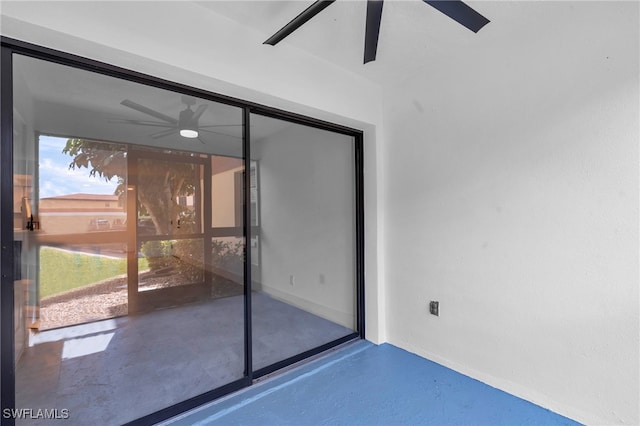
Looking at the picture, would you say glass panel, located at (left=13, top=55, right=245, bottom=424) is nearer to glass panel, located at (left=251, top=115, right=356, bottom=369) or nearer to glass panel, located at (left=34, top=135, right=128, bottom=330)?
glass panel, located at (left=34, top=135, right=128, bottom=330)

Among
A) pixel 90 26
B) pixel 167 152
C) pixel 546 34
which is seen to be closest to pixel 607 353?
pixel 546 34

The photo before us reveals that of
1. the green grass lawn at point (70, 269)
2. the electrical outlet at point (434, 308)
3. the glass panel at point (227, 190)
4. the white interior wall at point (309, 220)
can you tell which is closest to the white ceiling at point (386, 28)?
the white interior wall at point (309, 220)

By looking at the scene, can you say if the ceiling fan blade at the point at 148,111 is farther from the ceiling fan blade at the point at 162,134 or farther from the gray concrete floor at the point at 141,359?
the gray concrete floor at the point at 141,359

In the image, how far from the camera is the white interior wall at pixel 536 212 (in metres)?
1.77

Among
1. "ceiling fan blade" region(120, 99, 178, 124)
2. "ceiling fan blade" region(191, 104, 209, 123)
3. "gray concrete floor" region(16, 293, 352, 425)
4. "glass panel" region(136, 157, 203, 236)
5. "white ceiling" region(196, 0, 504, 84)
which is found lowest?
"gray concrete floor" region(16, 293, 352, 425)

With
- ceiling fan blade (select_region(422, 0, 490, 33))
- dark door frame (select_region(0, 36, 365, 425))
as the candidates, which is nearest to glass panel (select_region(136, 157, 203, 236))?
dark door frame (select_region(0, 36, 365, 425))

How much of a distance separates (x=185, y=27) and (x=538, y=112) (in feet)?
7.79

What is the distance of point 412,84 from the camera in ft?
9.23

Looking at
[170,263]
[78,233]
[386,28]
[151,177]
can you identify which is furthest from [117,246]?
[386,28]

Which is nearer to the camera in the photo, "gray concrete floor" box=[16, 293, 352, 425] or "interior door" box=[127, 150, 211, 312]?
"gray concrete floor" box=[16, 293, 352, 425]

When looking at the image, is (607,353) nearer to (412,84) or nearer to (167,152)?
(412,84)

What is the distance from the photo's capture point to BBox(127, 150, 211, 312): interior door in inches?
81.3

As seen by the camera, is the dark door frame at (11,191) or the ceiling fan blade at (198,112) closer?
the dark door frame at (11,191)

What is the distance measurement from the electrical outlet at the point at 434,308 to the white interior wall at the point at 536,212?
41 mm
